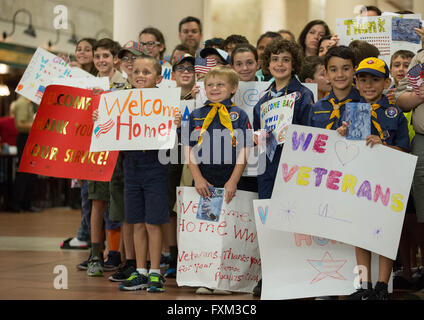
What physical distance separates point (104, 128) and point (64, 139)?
0.54 metres

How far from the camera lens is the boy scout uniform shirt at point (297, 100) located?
536 centimetres

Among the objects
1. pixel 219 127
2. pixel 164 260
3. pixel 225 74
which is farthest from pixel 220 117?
pixel 164 260

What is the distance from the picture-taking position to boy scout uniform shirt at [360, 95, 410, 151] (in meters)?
4.94

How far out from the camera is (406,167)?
4703 millimetres

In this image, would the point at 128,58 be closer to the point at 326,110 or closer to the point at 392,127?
the point at 326,110

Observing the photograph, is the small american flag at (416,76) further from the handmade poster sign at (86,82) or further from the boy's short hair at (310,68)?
the handmade poster sign at (86,82)

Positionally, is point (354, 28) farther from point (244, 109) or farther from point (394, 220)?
point (394, 220)

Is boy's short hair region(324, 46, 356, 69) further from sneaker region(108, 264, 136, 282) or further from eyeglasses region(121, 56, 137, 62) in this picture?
sneaker region(108, 264, 136, 282)

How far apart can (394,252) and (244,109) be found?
1876 mm

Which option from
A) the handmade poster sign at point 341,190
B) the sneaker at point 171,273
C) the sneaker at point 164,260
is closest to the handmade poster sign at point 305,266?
the handmade poster sign at point 341,190

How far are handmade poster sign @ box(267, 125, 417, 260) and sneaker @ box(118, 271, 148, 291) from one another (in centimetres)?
137

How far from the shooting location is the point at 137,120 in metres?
5.75
